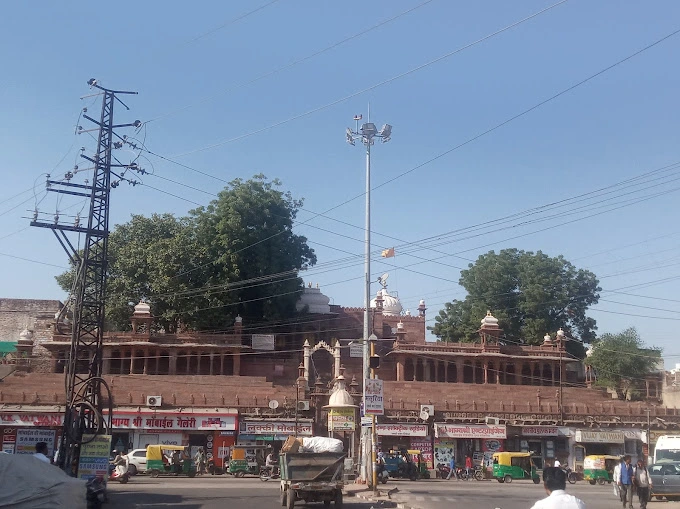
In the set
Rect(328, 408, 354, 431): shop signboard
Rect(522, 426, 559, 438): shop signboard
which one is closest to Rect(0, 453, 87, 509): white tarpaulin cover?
Rect(328, 408, 354, 431): shop signboard

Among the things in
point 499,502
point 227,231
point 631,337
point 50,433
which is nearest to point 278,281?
point 227,231

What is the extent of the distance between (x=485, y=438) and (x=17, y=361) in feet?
91.8

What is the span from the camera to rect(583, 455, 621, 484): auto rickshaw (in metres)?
35.3

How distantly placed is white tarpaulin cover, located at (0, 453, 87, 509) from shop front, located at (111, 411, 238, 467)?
28497mm

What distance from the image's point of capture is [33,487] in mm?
8859

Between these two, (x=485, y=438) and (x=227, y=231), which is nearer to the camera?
(x=485, y=438)

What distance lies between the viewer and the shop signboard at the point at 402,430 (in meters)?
38.6

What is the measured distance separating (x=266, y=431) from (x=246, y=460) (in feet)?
11.3

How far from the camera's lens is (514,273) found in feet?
189

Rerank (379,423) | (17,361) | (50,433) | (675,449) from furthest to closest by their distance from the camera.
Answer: (17,361)
(379,423)
(50,433)
(675,449)

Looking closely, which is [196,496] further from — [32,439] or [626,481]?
[32,439]

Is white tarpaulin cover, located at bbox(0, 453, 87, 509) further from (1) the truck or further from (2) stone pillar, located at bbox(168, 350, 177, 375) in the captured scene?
(2) stone pillar, located at bbox(168, 350, 177, 375)

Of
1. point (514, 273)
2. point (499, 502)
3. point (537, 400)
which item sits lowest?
point (499, 502)

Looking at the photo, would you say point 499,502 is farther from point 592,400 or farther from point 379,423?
point 592,400
